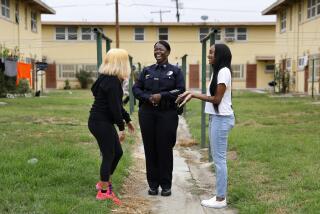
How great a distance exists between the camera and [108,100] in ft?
17.9

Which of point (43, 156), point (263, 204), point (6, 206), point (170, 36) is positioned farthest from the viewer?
point (170, 36)

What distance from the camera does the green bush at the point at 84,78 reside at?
136 feet

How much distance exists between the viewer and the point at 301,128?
12.1 meters

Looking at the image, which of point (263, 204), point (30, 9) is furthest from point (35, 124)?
point (30, 9)

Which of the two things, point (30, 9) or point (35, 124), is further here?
point (30, 9)

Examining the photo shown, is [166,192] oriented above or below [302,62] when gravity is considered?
below

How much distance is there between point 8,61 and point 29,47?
1116 cm

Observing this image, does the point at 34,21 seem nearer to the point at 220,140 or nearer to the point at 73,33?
the point at 73,33

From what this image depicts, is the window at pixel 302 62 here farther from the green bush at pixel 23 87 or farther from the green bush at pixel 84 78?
the green bush at pixel 84 78

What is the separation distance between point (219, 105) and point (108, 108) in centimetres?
121

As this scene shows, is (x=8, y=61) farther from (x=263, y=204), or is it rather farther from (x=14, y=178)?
(x=263, y=204)

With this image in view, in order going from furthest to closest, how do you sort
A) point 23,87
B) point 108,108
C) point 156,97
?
1. point 23,87
2. point 156,97
3. point 108,108

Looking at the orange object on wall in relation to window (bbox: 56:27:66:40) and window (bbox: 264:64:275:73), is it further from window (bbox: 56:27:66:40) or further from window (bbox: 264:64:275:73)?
window (bbox: 264:64:275:73)

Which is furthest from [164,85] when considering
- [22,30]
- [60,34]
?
[60,34]
